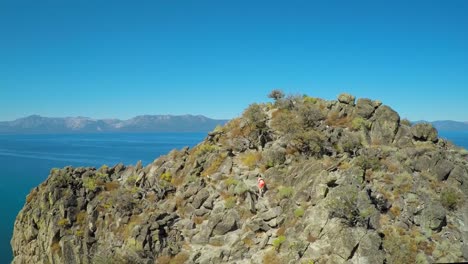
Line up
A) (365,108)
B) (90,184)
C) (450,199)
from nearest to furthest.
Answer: (450,199), (365,108), (90,184)

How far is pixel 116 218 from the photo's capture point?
103 feet

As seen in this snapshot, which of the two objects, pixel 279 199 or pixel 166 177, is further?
pixel 166 177

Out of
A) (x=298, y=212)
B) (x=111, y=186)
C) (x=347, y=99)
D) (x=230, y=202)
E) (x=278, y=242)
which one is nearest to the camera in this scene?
(x=278, y=242)

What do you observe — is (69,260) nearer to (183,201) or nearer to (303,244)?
(183,201)

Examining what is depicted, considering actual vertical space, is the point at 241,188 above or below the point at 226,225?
above

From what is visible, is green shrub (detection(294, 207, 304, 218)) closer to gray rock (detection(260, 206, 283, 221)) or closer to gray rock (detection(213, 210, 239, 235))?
gray rock (detection(260, 206, 283, 221))

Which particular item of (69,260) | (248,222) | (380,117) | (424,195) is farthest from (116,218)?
(380,117)

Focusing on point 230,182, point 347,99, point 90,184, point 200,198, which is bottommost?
point 200,198

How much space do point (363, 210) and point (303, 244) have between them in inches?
180

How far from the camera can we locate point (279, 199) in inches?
1059

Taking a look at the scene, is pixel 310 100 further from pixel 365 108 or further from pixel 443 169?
pixel 443 169

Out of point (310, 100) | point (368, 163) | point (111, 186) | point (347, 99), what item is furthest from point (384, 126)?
point (111, 186)

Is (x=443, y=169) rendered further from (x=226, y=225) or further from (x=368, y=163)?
(x=226, y=225)

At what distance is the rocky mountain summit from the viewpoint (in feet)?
71.5
